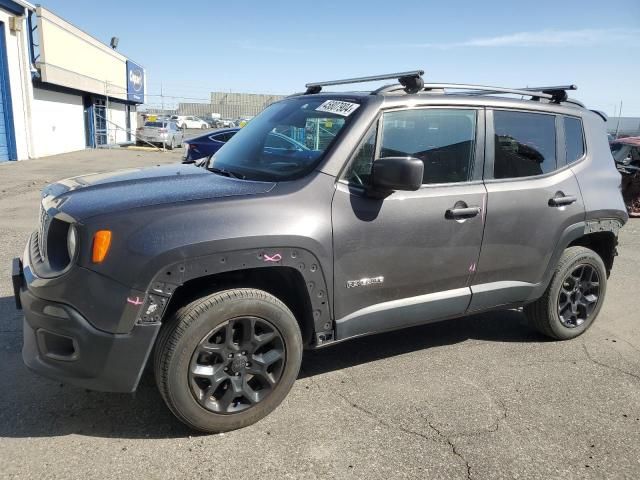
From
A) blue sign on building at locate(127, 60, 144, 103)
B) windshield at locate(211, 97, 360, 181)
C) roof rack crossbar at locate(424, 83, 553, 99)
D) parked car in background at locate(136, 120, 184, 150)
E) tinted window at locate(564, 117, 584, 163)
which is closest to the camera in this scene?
windshield at locate(211, 97, 360, 181)

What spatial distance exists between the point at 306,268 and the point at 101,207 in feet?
3.69

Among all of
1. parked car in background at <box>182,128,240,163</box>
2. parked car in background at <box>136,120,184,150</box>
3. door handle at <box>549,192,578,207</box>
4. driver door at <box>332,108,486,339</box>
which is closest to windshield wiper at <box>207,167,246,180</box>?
driver door at <box>332,108,486,339</box>

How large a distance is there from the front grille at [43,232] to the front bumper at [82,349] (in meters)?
0.29

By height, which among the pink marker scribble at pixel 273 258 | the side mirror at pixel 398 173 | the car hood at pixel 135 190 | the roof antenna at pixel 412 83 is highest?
the roof antenna at pixel 412 83

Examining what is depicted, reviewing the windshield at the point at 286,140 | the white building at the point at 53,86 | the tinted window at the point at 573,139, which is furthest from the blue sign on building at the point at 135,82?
the tinted window at the point at 573,139

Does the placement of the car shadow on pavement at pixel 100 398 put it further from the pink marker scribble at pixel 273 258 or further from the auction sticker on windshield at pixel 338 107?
the auction sticker on windshield at pixel 338 107

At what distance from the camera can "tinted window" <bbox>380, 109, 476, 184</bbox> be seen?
3.35 meters

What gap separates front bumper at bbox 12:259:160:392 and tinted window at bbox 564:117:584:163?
11.1 feet

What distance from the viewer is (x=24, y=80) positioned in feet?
59.8

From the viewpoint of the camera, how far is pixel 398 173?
297cm

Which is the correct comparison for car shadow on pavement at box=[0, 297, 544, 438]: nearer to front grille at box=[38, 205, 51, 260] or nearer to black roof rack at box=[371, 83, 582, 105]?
front grille at box=[38, 205, 51, 260]

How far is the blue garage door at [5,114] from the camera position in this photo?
17125mm

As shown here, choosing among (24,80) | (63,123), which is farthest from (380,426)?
(63,123)

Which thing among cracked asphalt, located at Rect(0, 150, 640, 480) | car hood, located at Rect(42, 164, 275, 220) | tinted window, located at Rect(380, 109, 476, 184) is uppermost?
tinted window, located at Rect(380, 109, 476, 184)
